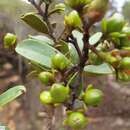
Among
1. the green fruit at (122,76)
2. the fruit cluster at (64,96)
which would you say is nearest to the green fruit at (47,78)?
the fruit cluster at (64,96)

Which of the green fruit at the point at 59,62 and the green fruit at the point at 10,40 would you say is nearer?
the green fruit at the point at 59,62

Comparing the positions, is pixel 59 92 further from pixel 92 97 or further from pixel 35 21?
pixel 35 21

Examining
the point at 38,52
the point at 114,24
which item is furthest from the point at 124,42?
the point at 38,52

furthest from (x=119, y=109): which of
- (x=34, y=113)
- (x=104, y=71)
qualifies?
(x=104, y=71)

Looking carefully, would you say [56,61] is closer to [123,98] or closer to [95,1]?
[95,1]

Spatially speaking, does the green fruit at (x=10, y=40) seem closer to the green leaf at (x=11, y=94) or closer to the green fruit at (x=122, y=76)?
the green leaf at (x=11, y=94)
